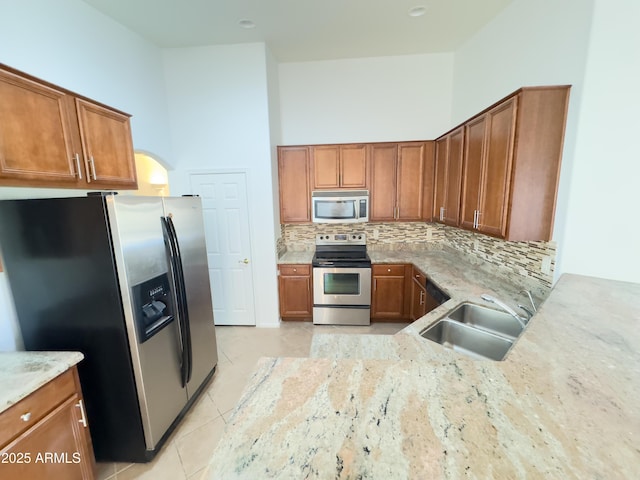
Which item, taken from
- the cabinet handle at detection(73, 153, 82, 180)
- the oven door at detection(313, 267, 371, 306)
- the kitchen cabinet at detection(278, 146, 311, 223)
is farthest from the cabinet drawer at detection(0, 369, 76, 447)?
the kitchen cabinet at detection(278, 146, 311, 223)

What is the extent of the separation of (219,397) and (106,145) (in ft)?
7.20

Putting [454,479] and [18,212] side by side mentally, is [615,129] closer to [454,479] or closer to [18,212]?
[454,479]

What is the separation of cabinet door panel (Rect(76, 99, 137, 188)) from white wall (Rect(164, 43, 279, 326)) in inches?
47.6

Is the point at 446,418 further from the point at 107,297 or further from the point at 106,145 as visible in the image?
the point at 106,145

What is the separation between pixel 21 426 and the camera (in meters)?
1.19

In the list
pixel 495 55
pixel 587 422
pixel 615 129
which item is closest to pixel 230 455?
pixel 587 422

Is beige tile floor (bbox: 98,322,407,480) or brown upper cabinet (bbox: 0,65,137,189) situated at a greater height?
brown upper cabinet (bbox: 0,65,137,189)

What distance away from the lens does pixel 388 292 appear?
3377 mm

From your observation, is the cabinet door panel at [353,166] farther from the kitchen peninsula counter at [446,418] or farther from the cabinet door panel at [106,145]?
the kitchen peninsula counter at [446,418]

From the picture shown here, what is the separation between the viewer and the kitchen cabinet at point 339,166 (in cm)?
342

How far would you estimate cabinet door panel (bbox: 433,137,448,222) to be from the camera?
118 inches

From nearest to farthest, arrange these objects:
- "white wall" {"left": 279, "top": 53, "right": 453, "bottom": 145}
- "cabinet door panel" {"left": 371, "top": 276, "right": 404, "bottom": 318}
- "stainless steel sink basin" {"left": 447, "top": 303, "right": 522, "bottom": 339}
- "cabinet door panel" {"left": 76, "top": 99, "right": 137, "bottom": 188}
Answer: "cabinet door panel" {"left": 76, "top": 99, "right": 137, "bottom": 188} → "stainless steel sink basin" {"left": 447, "top": 303, "right": 522, "bottom": 339} → "cabinet door panel" {"left": 371, "top": 276, "right": 404, "bottom": 318} → "white wall" {"left": 279, "top": 53, "right": 453, "bottom": 145}

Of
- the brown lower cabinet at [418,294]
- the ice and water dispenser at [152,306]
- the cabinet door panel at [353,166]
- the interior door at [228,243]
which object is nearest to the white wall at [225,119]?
the interior door at [228,243]

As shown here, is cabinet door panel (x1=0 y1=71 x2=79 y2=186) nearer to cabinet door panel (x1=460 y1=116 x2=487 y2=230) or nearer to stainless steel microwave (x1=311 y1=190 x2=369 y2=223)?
stainless steel microwave (x1=311 y1=190 x2=369 y2=223)
